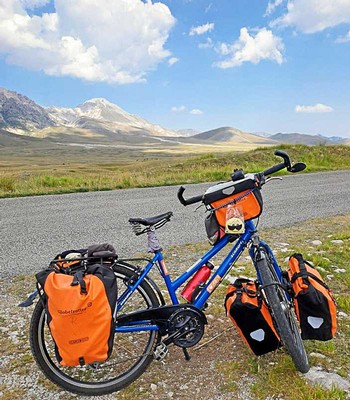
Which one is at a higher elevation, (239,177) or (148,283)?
(239,177)

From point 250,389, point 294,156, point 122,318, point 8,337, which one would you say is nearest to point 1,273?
point 8,337

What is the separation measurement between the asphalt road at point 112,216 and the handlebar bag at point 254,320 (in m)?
3.09

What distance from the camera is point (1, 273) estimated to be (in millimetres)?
4930

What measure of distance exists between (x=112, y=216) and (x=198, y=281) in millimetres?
5680

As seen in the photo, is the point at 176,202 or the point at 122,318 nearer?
the point at 122,318

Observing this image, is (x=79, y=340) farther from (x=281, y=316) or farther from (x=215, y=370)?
(x=281, y=316)

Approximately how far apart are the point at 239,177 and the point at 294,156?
18.4 m

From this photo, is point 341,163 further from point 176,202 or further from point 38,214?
point 38,214

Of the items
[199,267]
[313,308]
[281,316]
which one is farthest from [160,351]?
[313,308]

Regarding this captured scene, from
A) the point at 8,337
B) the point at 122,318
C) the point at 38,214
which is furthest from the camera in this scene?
the point at 38,214

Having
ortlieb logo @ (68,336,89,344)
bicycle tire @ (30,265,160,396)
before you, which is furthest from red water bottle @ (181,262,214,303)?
ortlieb logo @ (68,336,89,344)

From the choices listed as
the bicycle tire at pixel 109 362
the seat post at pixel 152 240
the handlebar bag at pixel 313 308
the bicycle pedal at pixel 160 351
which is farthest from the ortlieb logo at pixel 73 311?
the handlebar bag at pixel 313 308

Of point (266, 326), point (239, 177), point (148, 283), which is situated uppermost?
point (239, 177)

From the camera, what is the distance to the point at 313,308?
2766 mm
